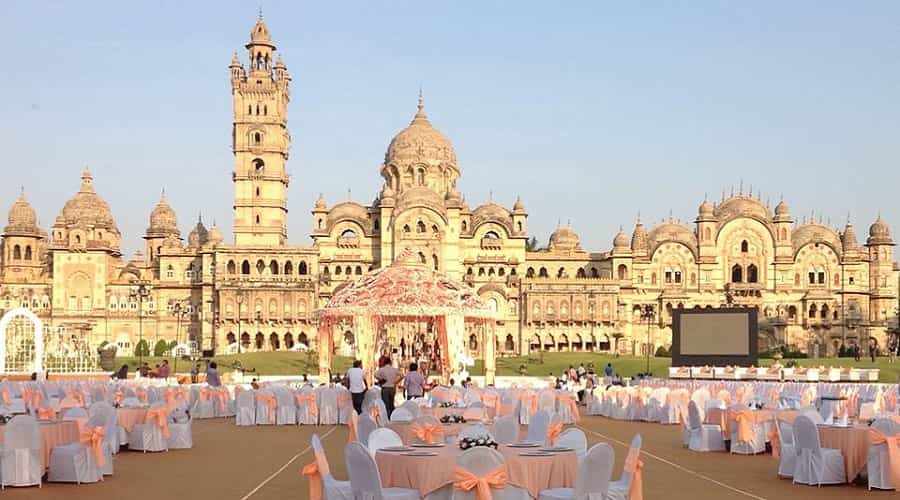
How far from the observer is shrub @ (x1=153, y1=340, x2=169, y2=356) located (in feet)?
219

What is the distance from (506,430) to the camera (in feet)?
40.3

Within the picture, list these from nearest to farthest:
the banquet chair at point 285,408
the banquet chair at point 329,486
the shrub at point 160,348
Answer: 1. the banquet chair at point 329,486
2. the banquet chair at point 285,408
3. the shrub at point 160,348

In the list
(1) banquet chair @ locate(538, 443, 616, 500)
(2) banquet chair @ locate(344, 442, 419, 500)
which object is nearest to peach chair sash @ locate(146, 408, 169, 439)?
(2) banquet chair @ locate(344, 442, 419, 500)

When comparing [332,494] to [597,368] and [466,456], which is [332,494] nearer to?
[466,456]

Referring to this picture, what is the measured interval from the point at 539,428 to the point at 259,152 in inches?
2389

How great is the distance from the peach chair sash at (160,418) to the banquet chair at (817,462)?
30.5 feet

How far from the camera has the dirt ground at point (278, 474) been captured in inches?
494

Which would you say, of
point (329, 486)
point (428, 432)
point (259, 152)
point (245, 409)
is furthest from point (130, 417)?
point (259, 152)

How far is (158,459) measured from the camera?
16359 mm

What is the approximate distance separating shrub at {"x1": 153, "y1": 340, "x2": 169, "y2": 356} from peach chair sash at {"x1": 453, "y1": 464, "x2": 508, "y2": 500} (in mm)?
58877

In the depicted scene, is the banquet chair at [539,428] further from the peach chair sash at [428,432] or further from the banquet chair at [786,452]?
the banquet chair at [786,452]

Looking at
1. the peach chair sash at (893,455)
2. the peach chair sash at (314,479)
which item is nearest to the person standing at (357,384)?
Result: the peach chair sash at (893,455)

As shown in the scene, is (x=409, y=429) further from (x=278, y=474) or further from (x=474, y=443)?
(x=474, y=443)

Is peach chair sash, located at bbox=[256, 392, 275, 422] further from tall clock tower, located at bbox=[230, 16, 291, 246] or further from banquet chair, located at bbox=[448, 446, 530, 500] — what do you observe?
tall clock tower, located at bbox=[230, 16, 291, 246]
